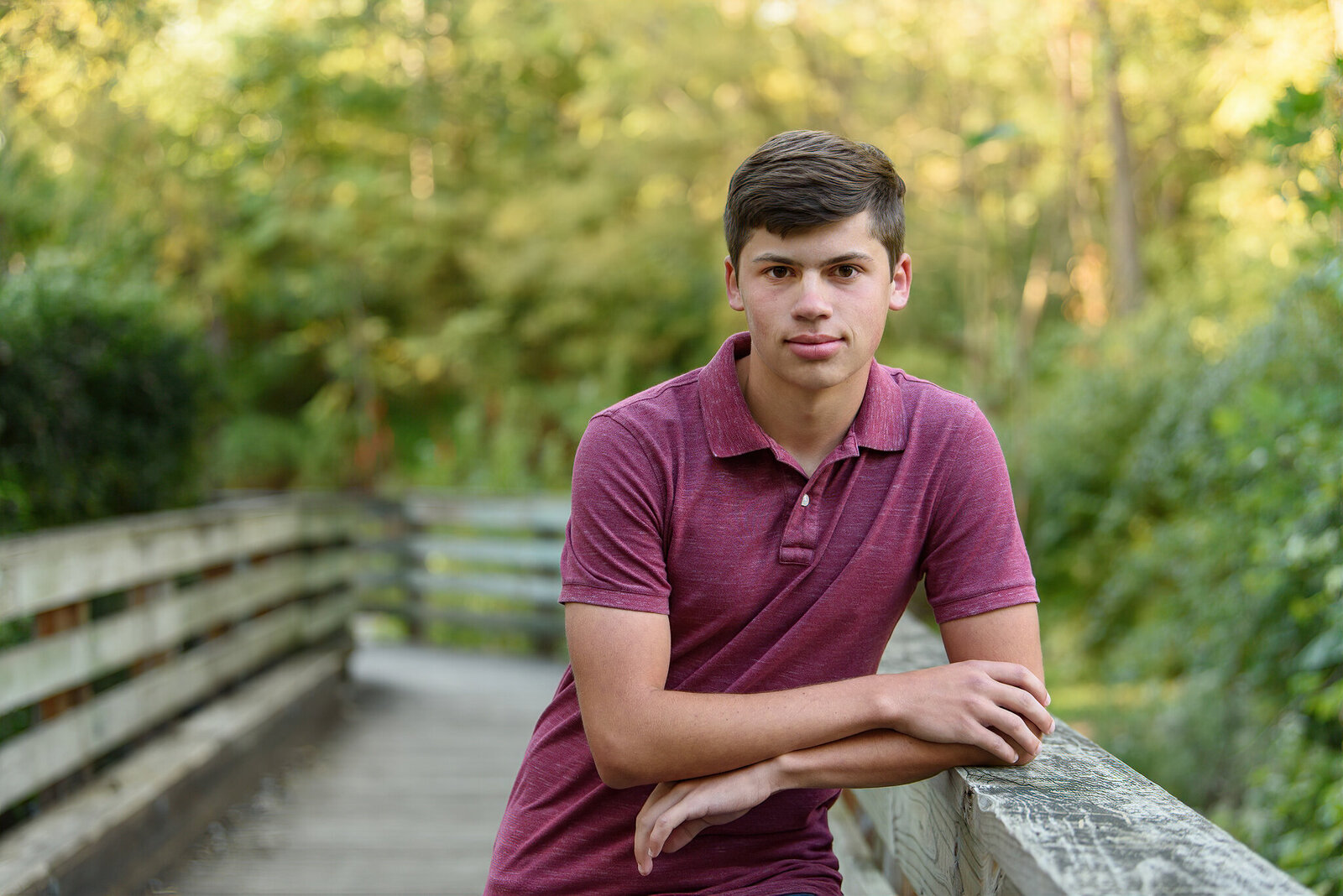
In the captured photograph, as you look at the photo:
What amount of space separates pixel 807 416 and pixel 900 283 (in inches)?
11.3

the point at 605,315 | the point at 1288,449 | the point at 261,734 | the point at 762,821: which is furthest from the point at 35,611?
the point at 605,315

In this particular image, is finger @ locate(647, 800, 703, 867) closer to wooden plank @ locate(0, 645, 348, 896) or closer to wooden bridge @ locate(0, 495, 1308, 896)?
wooden bridge @ locate(0, 495, 1308, 896)

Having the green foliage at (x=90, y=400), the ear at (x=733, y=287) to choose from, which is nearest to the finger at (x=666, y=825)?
the ear at (x=733, y=287)

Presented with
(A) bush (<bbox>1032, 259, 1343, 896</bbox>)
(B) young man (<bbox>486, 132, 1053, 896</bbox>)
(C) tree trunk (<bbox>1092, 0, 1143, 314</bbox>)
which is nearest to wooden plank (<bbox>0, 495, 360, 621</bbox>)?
(B) young man (<bbox>486, 132, 1053, 896</bbox>)

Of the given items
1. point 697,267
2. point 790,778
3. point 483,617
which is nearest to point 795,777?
point 790,778

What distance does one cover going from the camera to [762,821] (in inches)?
65.3

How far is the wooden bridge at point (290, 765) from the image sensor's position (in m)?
1.26

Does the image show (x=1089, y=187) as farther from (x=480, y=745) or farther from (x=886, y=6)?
(x=480, y=745)

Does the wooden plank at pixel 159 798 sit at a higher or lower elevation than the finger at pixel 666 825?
lower

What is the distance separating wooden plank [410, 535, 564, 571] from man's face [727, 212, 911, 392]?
530 centimetres

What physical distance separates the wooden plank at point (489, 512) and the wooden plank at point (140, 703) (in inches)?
75.6

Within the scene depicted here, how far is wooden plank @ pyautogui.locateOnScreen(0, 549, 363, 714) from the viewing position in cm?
289

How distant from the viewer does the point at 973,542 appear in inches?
64.8

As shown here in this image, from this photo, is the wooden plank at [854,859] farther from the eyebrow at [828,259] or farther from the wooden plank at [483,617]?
the wooden plank at [483,617]
